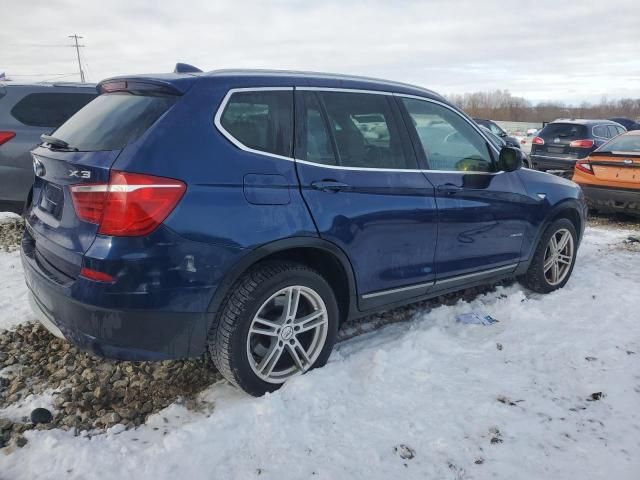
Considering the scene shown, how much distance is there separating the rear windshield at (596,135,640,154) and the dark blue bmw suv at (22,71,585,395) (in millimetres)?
5405

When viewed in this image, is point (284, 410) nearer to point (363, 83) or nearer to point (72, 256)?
point (72, 256)

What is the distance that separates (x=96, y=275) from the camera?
2.33 metres

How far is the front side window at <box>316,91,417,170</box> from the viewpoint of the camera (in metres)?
3.04

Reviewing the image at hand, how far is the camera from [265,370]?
2859mm

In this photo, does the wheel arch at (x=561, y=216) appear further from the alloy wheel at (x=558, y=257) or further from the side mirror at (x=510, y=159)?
the side mirror at (x=510, y=159)

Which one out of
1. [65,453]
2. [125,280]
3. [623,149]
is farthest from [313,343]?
[623,149]

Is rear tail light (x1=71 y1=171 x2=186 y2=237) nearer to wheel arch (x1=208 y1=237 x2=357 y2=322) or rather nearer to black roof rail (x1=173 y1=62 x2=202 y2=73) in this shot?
wheel arch (x1=208 y1=237 x2=357 y2=322)

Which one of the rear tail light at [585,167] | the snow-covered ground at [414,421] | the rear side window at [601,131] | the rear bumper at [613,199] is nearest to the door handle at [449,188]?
the snow-covered ground at [414,421]

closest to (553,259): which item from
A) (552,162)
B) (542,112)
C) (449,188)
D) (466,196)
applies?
(466,196)

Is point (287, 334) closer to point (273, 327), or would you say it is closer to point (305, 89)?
point (273, 327)

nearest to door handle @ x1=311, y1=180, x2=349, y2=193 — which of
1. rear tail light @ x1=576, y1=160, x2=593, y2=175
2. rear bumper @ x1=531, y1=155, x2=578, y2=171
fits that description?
rear tail light @ x1=576, y1=160, x2=593, y2=175

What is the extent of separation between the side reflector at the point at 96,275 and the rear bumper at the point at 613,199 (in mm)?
7500

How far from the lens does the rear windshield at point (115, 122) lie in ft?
8.17

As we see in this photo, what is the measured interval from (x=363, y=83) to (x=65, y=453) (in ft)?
8.91
